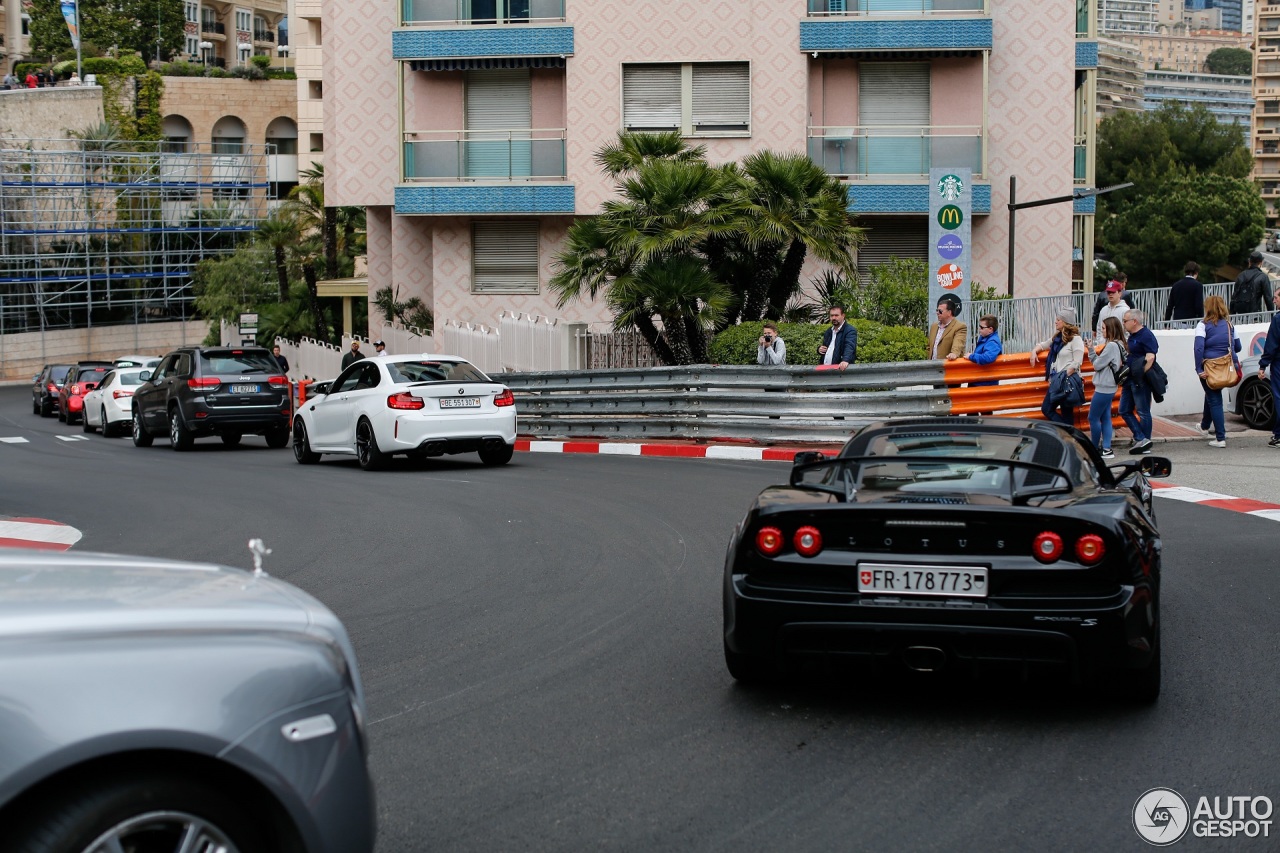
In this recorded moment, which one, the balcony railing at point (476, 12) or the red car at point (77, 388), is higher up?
the balcony railing at point (476, 12)

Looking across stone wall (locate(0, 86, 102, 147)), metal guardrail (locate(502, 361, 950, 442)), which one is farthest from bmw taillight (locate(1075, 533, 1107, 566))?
stone wall (locate(0, 86, 102, 147))

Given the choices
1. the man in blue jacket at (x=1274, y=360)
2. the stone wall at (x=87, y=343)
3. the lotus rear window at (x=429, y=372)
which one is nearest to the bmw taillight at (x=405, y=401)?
the lotus rear window at (x=429, y=372)

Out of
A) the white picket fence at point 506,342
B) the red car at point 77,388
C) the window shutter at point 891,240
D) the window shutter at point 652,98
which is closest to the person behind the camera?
the white picket fence at point 506,342

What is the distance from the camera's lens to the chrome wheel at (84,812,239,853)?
10.5ft

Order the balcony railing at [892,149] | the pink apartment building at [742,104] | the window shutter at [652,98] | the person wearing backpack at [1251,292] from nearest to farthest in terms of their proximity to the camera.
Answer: the person wearing backpack at [1251,292] → the balcony railing at [892,149] → the pink apartment building at [742,104] → the window shutter at [652,98]

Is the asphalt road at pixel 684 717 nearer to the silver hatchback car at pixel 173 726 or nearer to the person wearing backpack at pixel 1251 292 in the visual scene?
the silver hatchback car at pixel 173 726

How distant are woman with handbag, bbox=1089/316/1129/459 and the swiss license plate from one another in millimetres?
11247

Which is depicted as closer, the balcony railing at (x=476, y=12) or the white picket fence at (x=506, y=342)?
the white picket fence at (x=506, y=342)

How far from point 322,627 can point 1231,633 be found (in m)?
5.95

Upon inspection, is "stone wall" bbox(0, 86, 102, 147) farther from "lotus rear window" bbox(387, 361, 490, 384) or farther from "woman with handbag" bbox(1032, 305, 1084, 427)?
"woman with handbag" bbox(1032, 305, 1084, 427)

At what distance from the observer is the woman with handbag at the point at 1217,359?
1797 cm

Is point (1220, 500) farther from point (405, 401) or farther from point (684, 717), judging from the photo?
point (405, 401)

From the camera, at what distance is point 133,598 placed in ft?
11.8

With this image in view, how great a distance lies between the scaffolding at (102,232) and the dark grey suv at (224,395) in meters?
45.6
